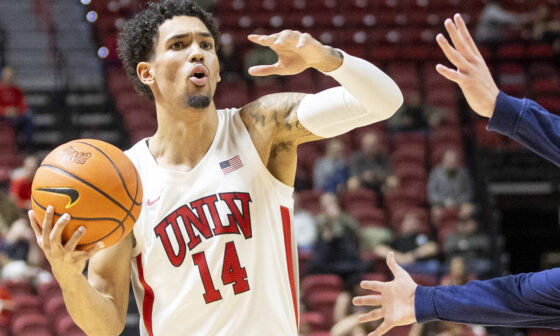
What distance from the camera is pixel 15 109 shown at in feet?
34.3

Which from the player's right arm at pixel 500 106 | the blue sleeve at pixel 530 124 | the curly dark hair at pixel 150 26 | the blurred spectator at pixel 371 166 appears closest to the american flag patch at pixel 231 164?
the curly dark hair at pixel 150 26

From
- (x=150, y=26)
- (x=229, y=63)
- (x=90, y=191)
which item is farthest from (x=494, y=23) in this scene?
(x=90, y=191)

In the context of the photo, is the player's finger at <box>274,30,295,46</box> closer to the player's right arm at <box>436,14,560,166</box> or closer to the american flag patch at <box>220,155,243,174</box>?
the player's right arm at <box>436,14,560,166</box>

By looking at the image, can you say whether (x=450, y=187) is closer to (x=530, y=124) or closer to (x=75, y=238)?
(x=530, y=124)

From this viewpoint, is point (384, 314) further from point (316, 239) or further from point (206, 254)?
point (316, 239)

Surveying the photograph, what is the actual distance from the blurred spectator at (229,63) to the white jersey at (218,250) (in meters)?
7.89

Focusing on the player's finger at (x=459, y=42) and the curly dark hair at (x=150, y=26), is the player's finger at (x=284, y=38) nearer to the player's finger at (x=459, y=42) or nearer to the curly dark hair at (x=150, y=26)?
the player's finger at (x=459, y=42)

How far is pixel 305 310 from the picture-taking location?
805 centimetres

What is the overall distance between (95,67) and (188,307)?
889 cm

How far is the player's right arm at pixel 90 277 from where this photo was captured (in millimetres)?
3006

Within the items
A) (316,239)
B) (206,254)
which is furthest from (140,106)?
(206,254)

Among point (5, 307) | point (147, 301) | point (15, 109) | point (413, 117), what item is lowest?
point (5, 307)

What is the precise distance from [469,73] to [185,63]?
1236 mm

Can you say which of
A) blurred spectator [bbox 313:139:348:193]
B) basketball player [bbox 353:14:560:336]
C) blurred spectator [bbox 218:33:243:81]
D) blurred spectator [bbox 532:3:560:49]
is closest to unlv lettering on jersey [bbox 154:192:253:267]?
basketball player [bbox 353:14:560:336]
